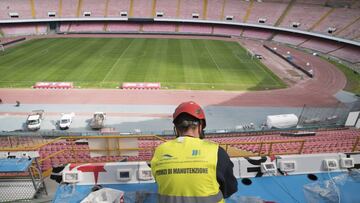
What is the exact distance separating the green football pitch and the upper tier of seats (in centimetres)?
1345

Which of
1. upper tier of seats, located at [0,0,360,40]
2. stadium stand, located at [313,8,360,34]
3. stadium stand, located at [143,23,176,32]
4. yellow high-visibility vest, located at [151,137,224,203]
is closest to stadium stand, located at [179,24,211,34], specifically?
upper tier of seats, located at [0,0,360,40]

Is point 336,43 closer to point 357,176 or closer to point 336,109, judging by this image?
point 336,109

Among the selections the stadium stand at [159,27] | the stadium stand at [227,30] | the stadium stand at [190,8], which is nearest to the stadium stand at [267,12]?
the stadium stand at [227,30]

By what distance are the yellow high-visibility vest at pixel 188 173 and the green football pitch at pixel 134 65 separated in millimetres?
28436

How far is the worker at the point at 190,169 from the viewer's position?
12.2ft

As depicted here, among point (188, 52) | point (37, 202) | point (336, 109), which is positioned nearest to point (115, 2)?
point (188, 52)

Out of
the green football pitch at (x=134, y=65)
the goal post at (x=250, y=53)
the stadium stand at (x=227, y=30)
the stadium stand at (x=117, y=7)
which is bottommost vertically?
the green football pitch at (x=134, y=65)

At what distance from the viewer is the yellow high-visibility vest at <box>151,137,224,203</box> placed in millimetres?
3715

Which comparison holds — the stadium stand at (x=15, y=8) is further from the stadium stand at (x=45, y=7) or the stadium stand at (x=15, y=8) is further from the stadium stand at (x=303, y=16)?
the stadium stand at (x=303, y=16)

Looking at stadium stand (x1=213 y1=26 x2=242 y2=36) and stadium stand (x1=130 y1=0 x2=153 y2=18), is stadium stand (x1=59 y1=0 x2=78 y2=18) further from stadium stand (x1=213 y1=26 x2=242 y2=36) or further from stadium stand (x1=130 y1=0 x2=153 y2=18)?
stadium stand (x1=213 y1=26 x2=242 y2=36)

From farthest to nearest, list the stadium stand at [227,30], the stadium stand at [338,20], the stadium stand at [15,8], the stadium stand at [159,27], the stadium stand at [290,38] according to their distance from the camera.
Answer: the stadium stand at [159,27]
the stadium stand at [227,30]
the stadium stand at [15,8]
the stadium stand at [290,38]
the stadium stand at [338,20]

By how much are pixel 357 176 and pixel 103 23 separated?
6604 centimetres

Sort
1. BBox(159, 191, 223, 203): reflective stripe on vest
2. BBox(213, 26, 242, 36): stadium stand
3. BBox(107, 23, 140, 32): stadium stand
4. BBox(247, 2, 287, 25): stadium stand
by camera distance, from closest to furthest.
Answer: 1. BBox(159, 191, 223, 203): reflective stripe on vest
2. BBox(247, 2, 287, 25): stadium stand
3. BBox(213, 26, 242, 36): stadium stand
4. BBox(107, 23, 140, 32): stadium stand

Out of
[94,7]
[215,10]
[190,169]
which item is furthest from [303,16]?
[190,169]
